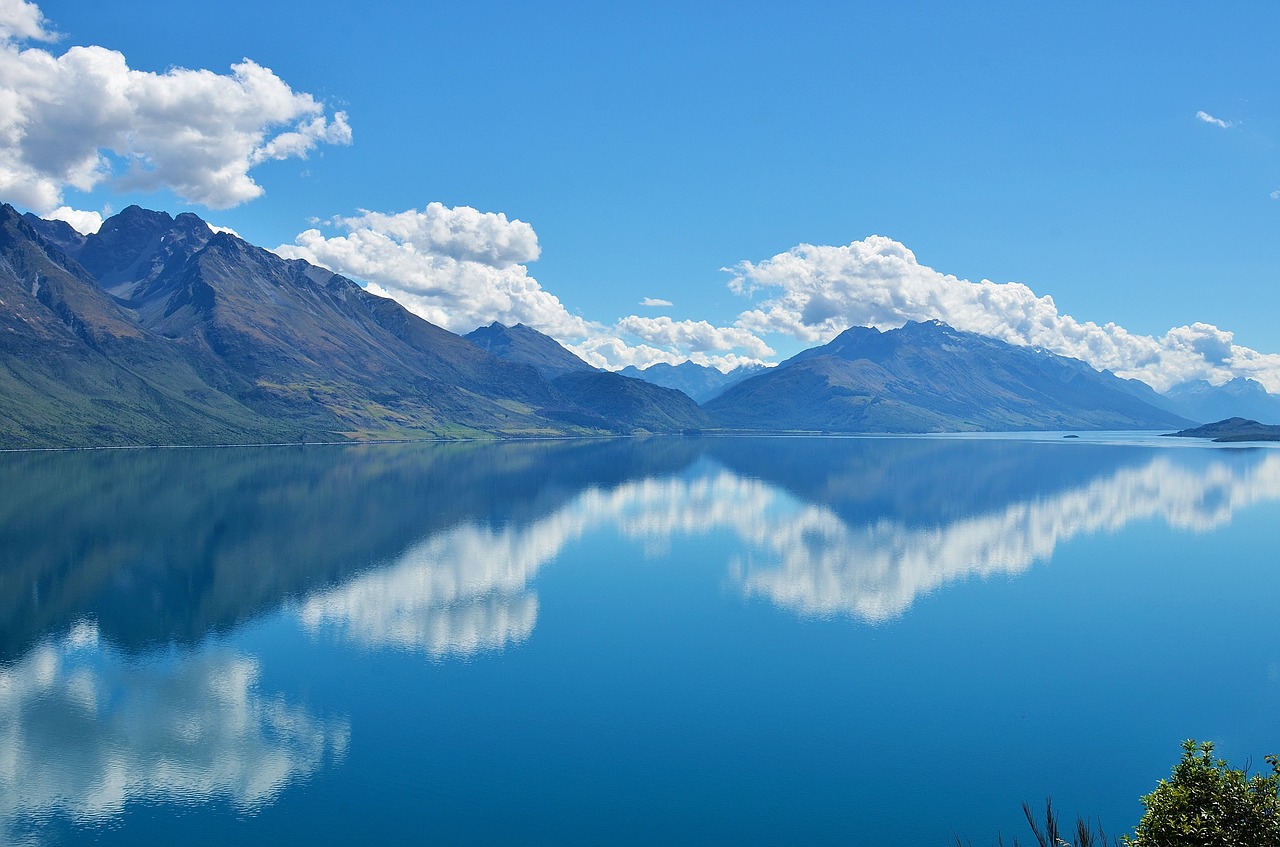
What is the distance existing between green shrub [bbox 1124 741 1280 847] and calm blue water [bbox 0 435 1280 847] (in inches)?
708

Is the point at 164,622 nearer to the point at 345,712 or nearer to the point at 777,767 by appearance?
the point at 345,712

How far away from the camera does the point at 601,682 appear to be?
58.9m

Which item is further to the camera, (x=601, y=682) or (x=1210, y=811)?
(x=601, y=682)

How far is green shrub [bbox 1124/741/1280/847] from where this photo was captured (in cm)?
2002

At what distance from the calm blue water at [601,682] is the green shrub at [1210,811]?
59.0ft

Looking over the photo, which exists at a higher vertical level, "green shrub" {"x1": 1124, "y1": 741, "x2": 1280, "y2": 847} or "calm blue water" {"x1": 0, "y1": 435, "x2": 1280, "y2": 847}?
"green shrub" {"x1": 1124, "y1": 741, "x2": 1280, "y2": 847}

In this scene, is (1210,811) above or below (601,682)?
above

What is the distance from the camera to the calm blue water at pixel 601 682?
131ft

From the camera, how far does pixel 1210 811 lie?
21.0 metres

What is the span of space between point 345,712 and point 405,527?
3173 inches

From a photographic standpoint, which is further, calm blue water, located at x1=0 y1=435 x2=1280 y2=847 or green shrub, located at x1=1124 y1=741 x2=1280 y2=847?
calm blue water, located at x1=0 y1=435 x2=1280 y2=847

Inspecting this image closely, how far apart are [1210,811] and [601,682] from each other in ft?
141

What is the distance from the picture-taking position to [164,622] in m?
72.4

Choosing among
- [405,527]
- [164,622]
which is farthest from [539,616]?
[405,527]
